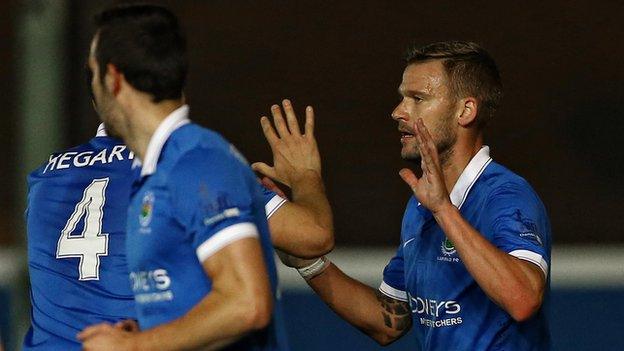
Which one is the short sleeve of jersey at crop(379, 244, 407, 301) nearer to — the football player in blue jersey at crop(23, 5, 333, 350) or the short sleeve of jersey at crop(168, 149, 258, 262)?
the football player in blue jersey at crop(23, 5, 333, 350)

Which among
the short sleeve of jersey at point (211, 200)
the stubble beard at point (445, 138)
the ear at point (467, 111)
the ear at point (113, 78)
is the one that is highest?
the ear at point (113, 78)

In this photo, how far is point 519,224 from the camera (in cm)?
361

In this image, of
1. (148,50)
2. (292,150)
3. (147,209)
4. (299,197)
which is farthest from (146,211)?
(292,150)

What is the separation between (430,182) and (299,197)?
0.42 meters

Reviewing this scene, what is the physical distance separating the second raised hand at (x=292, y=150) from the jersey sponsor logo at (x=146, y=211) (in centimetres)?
101

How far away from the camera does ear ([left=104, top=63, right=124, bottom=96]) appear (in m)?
2.84

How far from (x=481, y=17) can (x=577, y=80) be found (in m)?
0.61

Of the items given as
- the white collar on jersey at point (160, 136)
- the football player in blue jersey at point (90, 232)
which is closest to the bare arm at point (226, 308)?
the white collar on jersey at point (160, 136)

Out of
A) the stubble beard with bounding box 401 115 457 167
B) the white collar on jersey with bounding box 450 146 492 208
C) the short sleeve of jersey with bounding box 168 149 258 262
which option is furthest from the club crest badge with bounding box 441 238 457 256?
the short sleeve of jersey with bounding box 168 149 258 262

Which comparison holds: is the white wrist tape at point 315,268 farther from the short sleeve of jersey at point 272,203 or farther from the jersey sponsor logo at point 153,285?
the jersey sponsor logo at point 153,285

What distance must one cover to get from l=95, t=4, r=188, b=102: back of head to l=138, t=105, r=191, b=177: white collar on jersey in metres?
0.04

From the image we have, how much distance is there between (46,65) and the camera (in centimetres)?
716

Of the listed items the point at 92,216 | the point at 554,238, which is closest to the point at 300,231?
the point at 92,216

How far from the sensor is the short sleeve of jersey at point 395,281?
4.21 meters
